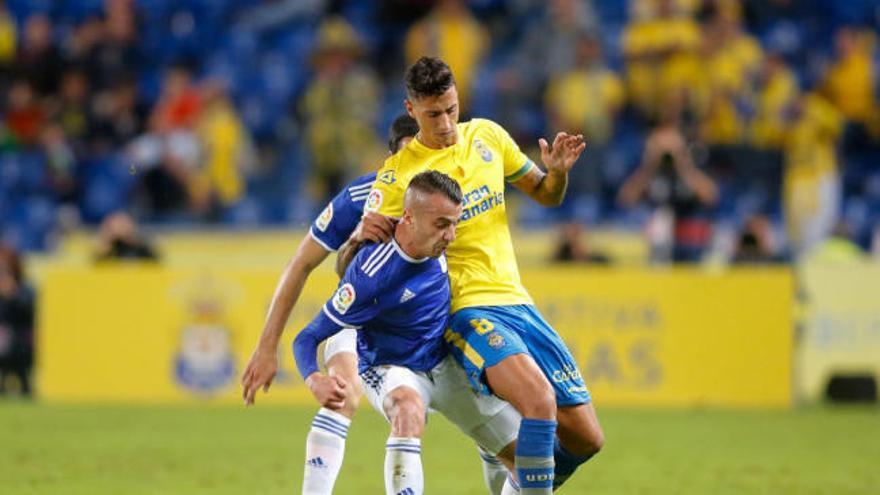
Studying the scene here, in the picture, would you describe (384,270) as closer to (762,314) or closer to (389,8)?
(762,314)

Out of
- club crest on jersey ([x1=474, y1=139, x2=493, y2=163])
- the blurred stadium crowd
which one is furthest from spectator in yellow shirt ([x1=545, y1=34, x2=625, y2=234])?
club crest on jersey ([x1=474, y1=139, x2=493, y2=163])

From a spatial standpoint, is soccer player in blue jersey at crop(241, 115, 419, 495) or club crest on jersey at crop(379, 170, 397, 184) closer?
soccer player in blue jersey at crop(241, 115, 419, 495)

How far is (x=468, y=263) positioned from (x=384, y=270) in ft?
1.95

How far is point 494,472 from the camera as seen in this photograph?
24.4 ft

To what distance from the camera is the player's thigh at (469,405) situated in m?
6.96

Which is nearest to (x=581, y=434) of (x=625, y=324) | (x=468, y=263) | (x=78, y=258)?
(x=468, y=263)

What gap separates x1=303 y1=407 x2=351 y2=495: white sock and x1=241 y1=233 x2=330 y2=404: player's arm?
30 cm

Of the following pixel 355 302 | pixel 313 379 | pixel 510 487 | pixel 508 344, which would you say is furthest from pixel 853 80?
pixel 313 379

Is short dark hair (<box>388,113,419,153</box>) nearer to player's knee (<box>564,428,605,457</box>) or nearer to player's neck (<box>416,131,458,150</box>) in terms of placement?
player's neck (<box>416,131,458,150</box>)

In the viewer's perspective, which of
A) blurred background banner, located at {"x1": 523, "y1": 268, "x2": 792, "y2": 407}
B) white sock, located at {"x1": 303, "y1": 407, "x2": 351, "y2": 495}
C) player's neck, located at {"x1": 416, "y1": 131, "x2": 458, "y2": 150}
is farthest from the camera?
blurred background banner, located at {"x1": 523, "y1": 268, "x2": 792, "y2": 407}

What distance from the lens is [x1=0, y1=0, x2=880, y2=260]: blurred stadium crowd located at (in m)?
17.1

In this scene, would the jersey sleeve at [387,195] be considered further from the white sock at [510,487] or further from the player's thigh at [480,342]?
the white sock at [510,487]

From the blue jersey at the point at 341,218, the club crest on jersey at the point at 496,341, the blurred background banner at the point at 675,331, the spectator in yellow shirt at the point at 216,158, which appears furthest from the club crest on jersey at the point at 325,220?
the spectator in yellow shirt at the point at 216,158

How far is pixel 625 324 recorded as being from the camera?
14617 millimetres
